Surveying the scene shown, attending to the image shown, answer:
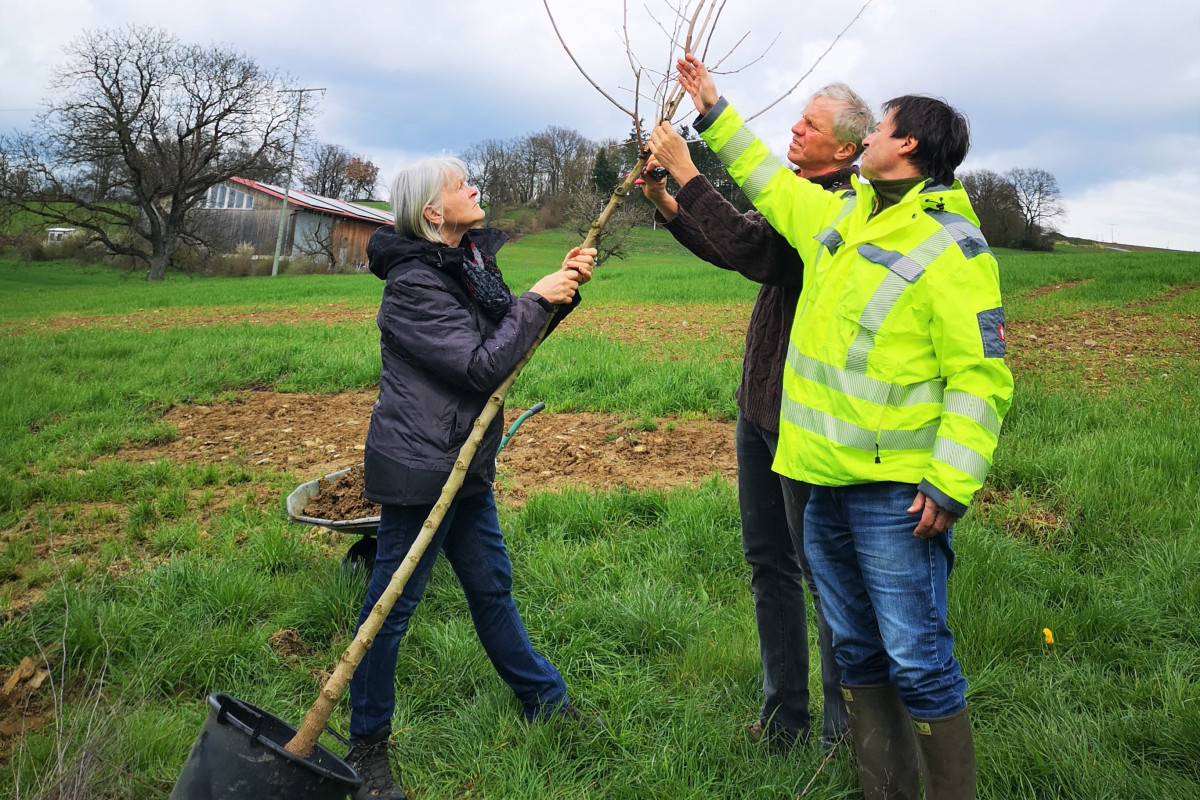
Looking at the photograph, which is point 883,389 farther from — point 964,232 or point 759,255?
point 759,255

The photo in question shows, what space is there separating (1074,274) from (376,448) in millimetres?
21653

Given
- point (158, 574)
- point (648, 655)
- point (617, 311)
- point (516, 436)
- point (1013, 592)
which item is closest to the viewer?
point (648, 655)

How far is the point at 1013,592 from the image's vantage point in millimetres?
3498

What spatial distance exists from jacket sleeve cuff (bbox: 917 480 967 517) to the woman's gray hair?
167cm

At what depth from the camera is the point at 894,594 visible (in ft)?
6.51

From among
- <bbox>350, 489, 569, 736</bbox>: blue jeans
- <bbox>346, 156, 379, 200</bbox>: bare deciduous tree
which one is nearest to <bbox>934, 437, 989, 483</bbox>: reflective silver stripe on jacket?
<bbox>350, 489, 569, 736</bbox>: blue jeans

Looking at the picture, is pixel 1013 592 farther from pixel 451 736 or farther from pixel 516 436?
pixel 516 436

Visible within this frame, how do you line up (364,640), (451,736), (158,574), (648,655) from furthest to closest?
(158,574), (648,655), (451,736), (364,640)

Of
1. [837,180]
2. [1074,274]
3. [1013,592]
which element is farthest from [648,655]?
[1074,274]

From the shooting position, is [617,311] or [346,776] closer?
[346,776]

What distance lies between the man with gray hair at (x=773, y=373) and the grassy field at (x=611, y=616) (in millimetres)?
208

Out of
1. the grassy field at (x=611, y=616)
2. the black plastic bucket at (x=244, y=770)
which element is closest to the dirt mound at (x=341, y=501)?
the grassy field at (x=611, y=616)

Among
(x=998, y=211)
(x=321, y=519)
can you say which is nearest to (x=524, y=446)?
(x=321, y=519)

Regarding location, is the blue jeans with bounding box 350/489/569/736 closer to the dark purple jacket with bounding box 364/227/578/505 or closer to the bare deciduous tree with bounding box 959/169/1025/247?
the dark purple jacket with bounding box 364/227/578/505
